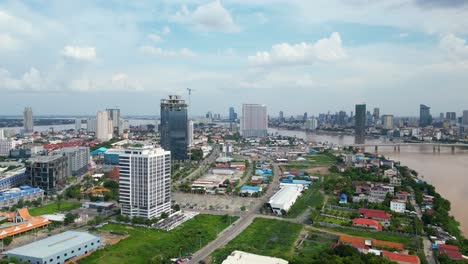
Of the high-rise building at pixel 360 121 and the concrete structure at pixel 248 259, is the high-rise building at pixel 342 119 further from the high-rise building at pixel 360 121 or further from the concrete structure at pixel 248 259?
the concrete structure at pixel 248 259

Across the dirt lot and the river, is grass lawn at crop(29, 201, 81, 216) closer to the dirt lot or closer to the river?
the dirt lot

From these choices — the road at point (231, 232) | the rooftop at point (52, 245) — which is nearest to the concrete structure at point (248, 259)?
the road at point (231, 232)

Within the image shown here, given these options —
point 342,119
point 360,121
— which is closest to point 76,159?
point 360,121

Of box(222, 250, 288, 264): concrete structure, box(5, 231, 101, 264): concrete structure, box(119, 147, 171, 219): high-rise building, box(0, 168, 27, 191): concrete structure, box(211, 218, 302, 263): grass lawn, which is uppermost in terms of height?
box(119, 147, 171, 219): high-rise building

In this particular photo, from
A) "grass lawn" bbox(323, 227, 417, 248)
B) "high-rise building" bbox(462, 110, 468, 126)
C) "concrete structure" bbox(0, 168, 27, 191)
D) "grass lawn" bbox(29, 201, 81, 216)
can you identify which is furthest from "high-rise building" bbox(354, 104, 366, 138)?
"grass lawn" bbox(29, 201, 81, 216)

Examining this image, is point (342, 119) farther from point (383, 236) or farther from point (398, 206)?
point (383, 236)
